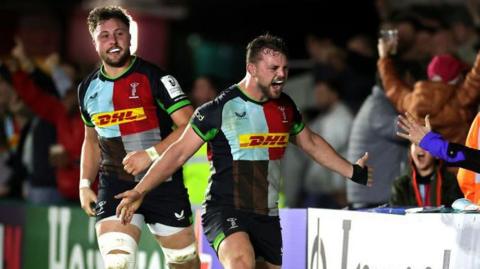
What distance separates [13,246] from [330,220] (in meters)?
5.47

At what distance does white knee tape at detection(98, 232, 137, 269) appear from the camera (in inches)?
361

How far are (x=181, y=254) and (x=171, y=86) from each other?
1.21m

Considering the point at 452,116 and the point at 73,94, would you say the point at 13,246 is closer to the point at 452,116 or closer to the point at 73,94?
the point at 73,94

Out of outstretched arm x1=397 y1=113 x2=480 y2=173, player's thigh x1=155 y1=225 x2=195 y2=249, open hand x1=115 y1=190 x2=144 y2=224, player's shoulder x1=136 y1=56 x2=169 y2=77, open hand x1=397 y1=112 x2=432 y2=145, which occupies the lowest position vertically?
player's thigh x1=155 y1=225 x2=195 y2=249

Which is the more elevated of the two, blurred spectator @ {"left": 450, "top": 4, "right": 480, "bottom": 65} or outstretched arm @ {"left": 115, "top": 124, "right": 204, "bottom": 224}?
blurred spectator @ {"left": 450, "top": 4, "right": 480, "bottom": 65}

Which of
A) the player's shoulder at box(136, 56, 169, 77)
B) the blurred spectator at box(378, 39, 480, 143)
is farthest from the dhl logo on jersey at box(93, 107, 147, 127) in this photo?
the blurred spectator at box(378, 39, 480, 143)

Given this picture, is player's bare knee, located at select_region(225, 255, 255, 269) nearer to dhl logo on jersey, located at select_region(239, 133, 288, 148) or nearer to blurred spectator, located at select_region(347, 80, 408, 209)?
dhl logo on jersey, located at select_region(239, 133, 288, 148)

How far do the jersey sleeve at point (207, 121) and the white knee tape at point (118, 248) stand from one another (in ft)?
3.36

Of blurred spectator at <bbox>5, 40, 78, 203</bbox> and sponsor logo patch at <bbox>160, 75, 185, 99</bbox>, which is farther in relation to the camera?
blurred spectator at <bbox>5, 40, 78, 203</bbox>

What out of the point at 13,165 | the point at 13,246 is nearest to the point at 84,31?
the point at 13,165

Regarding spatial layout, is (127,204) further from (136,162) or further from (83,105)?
(83,105)

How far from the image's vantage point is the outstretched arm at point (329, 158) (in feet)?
29.6

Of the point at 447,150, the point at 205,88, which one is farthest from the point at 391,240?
the point at 205,88

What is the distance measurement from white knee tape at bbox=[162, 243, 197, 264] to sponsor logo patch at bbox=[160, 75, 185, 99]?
43.6 inches
